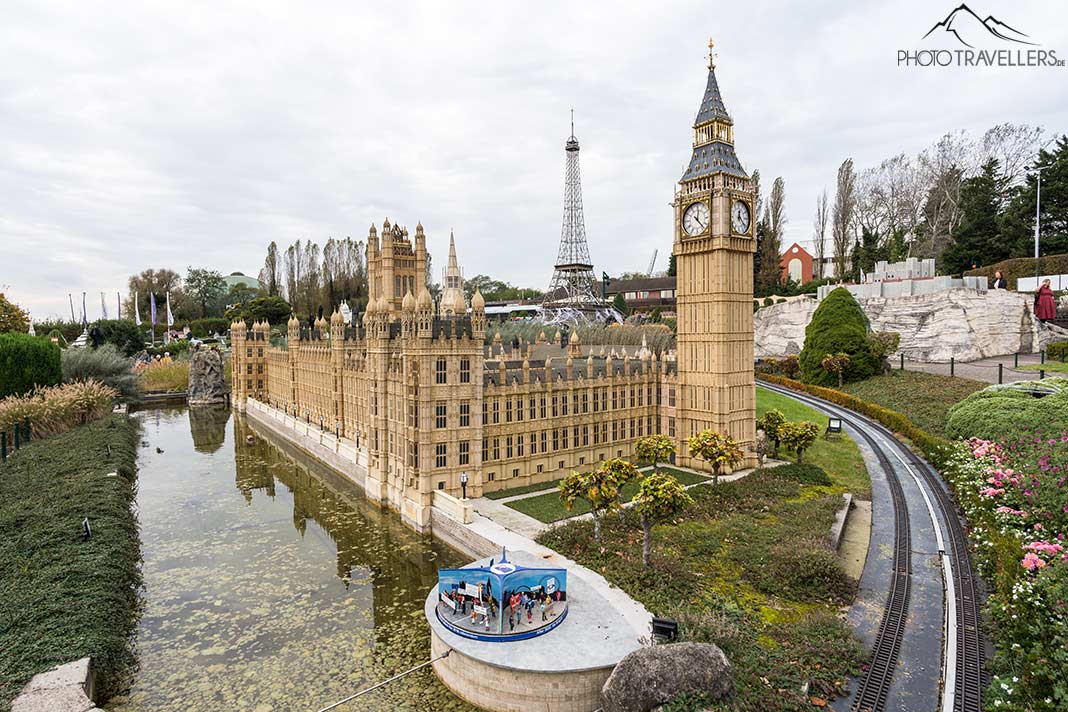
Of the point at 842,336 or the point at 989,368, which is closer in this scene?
the point at 989,368

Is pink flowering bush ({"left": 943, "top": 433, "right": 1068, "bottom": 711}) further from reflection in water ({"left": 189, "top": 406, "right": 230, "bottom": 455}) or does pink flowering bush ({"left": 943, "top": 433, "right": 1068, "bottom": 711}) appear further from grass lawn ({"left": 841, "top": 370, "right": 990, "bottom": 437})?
reflection in water ({"left": 189, "top": 406, "right": 230, "bottom": 455})

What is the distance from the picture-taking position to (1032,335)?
2584 inches

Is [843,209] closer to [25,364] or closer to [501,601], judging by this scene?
[501,601]

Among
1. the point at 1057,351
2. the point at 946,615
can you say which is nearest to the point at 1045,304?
the point at 1057,351

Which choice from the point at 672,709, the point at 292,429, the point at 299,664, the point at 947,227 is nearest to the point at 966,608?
the point at 672,709

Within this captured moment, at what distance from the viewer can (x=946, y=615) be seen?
71.3 feet

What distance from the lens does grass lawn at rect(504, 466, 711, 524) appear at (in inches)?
1267

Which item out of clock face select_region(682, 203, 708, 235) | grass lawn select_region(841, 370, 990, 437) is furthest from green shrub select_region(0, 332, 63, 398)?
grass lawn select_region(841, 370, 990, 437)

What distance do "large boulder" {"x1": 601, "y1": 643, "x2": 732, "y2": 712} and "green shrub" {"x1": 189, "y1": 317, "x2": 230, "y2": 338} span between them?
145927mm

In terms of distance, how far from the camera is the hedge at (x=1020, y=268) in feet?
224

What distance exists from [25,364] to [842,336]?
85456mm

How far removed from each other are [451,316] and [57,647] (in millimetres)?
22403

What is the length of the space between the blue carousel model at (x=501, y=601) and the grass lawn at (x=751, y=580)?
363 cm

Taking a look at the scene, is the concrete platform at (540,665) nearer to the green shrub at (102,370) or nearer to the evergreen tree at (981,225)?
the green shrub at (102,370)
